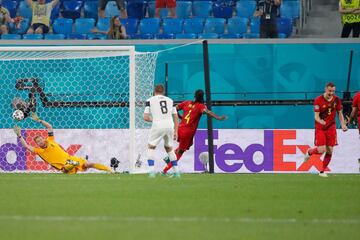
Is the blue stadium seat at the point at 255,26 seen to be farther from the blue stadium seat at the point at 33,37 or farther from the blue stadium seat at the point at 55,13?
the blue stadium seat at the point at 33,37

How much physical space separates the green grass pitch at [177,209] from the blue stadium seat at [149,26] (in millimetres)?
9923

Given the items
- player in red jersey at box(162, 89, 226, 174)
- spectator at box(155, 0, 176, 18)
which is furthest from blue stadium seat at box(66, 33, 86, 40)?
player in red jersey at box(162, 89, 226, 174)

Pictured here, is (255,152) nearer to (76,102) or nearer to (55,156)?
(76,102)

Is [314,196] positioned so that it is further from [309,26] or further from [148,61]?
[309,26]

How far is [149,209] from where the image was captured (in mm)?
11617

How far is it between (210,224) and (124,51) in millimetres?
10446

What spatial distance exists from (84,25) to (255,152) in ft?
21.9

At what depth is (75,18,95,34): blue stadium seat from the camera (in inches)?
1040

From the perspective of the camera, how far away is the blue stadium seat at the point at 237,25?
25.9 meters

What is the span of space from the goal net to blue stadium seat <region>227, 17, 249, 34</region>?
3352mm

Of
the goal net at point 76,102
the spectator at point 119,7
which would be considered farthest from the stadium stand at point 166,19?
the goal net at point 76,102

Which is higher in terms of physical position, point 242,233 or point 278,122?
point 242,233

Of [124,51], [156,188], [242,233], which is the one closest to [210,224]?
[242,233]

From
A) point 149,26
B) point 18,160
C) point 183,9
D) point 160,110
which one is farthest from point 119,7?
point 160,110
